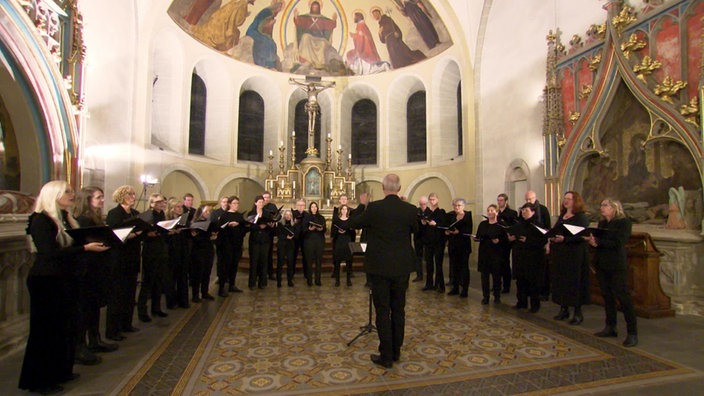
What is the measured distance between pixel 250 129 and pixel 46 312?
15144mm

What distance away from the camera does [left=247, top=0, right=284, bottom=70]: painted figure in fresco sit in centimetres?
1563

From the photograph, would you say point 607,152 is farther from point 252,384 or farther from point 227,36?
point 227,36

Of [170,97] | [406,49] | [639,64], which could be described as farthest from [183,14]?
[639,64]

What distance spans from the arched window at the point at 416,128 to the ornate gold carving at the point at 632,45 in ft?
33.5

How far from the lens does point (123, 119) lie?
1086 centimetres

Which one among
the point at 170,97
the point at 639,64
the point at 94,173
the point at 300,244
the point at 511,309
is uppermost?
the point at 170,97

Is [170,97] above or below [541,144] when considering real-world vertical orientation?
above

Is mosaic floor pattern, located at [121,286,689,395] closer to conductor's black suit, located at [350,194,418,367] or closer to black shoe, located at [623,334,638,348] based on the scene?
black shoe, located at [623,334,638,348]

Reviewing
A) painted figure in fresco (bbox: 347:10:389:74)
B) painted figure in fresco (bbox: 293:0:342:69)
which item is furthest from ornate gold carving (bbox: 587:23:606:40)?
painted figure in fresco (bbox: 293:0:342:69)

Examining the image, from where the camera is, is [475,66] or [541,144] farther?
[475,66]

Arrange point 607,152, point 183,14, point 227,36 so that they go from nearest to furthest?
point 607,152 → point 183,14 → point 227,36

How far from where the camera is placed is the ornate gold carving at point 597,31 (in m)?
7.43

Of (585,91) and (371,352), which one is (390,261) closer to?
(371,352)

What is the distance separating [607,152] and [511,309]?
13.5 feet
